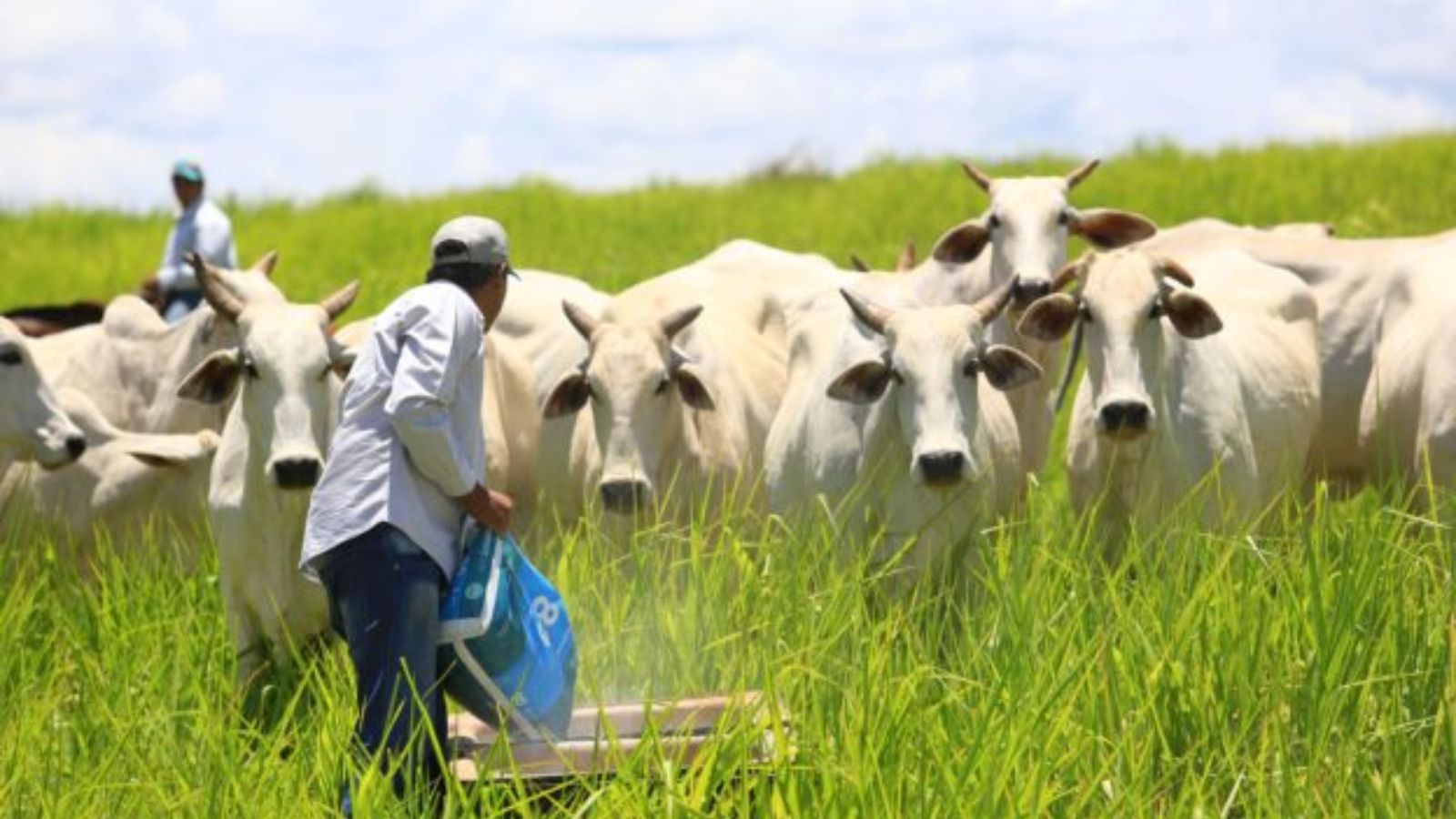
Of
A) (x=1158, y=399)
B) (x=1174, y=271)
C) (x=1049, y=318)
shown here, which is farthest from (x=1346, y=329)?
(x=1049, y=318)

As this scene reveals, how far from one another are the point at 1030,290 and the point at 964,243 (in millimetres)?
577

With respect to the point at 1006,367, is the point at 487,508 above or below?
Answer: above

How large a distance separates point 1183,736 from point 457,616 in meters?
1.59

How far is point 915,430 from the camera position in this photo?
23.4 ft

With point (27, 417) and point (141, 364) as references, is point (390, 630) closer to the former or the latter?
point (27, 417)

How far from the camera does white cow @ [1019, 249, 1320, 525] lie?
7449mm

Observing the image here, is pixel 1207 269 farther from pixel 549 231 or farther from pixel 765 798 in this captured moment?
pixel 549 231

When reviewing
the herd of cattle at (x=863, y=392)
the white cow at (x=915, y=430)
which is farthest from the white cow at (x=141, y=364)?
the white cow at (x=915, y=430)

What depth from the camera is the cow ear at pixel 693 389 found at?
8141 millimetres

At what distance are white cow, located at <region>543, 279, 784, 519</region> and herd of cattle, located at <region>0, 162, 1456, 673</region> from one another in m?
0.01

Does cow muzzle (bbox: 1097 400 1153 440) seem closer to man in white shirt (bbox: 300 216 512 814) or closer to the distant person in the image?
man in white shirt (bbox: 300 216 512 814)

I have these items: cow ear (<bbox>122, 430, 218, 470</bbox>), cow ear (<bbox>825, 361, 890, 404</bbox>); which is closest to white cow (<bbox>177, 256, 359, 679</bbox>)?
cow ear (<bbox>825, 361, 890, 404</bbox>)

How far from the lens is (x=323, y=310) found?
756 cm

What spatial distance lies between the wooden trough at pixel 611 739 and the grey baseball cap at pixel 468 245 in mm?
1042
